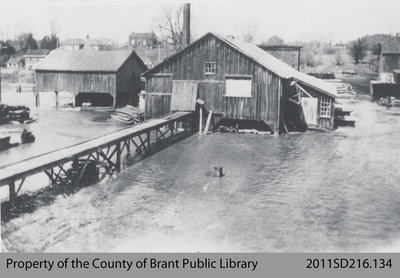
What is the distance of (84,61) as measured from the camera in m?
45.4

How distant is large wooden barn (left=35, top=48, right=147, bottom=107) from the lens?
43.8 meters

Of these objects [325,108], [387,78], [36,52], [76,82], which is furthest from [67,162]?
[36,52]

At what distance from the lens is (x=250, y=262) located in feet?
30.6

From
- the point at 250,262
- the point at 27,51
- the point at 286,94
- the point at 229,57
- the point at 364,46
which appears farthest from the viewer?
the point at 27,51

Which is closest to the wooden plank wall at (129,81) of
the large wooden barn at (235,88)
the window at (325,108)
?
the large wooden barn at (235,88)

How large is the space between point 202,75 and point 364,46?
163 feet

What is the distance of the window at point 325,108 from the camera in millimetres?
30562

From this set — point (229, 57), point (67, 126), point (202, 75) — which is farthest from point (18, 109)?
point (229, 57)

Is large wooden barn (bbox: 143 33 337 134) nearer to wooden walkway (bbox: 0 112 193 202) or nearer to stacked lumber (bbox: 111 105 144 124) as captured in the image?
stacked lumber (bbox: 111 105 144 124)

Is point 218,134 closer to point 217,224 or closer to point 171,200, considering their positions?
point 171,200

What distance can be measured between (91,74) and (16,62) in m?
54.8

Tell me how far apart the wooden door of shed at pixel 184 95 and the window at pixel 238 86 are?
2187mm

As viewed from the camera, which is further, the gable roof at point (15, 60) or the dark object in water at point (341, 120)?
the gable roof at point (15, 60)

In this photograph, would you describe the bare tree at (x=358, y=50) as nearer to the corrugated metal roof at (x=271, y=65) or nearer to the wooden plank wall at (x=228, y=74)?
the corrugated metal roof at (x=271, y=65)
